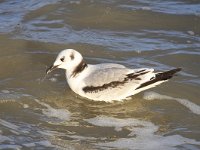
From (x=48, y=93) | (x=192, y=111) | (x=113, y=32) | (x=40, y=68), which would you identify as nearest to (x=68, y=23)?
(x=113, y=32)

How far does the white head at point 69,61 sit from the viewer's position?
840 cm

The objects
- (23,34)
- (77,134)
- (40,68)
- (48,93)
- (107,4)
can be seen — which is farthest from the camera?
(107,4)

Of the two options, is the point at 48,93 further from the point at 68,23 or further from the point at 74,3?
the point at 74,3

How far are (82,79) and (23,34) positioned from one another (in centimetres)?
233

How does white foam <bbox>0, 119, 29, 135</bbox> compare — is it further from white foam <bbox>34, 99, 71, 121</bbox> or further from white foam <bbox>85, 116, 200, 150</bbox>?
white foam <bbox>85, 116, 200, 150</bbox>

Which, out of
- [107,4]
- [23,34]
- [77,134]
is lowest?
[77,134]

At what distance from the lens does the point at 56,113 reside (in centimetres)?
792

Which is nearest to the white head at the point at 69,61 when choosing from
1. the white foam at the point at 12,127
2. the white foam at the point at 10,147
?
the white foam at the point at 12,127

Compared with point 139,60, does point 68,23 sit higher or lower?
higher

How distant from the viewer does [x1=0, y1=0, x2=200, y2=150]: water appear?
7.24 meters

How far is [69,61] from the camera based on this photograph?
8438 millimetres

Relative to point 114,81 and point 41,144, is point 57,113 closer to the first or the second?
point 114,81

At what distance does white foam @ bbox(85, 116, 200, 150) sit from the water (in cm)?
1

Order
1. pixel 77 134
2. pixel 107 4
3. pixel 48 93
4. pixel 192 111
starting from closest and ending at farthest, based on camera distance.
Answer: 1. pixel 77 134
2. pixel 192 111
3. pixel 48 93
4. pixel 107 4
